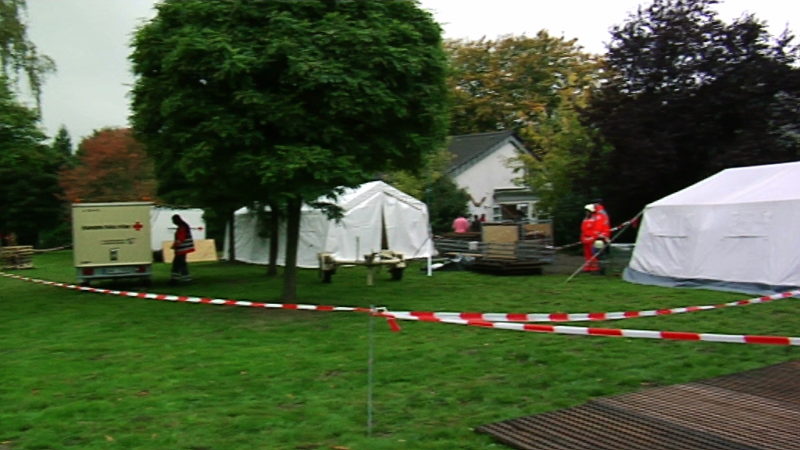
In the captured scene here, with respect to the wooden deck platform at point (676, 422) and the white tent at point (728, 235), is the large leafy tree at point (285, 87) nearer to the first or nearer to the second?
the wooden deck platform at point (676, 422)

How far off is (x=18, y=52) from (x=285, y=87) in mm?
12842

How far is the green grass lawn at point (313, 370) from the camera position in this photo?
18.7 ft

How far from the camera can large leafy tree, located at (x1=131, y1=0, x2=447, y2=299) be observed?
1138 centimetres

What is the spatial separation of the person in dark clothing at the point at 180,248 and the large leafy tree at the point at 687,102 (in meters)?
13.1

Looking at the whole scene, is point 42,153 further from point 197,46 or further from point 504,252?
point 504,252

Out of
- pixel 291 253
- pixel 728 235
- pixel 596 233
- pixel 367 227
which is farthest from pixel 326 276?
pixel 728 235

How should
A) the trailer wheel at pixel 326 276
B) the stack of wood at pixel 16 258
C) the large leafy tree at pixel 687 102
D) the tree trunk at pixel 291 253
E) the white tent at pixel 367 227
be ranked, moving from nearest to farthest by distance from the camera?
the tree trunk at pixel 291 253 < the trailer wheel at pixel 326 276 < the large leafy tree at pixel 687 102 < the white tent at pixel 367 227 < the stack of wood at pixel 16 258

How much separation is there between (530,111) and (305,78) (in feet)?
129

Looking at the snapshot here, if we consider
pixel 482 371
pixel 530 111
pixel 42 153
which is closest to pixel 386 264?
pixel 42 153

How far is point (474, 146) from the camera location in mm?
46188

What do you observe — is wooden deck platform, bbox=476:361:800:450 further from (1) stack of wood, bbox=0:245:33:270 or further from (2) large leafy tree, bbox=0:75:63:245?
(2) large leafy tree, bbox=0:75:63:245

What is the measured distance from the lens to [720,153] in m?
22.2

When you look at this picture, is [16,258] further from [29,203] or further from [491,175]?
[491,175]

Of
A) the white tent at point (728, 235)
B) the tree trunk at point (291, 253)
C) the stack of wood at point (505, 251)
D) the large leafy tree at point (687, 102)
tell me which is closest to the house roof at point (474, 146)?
the large leafy tree at point (687, 102)
